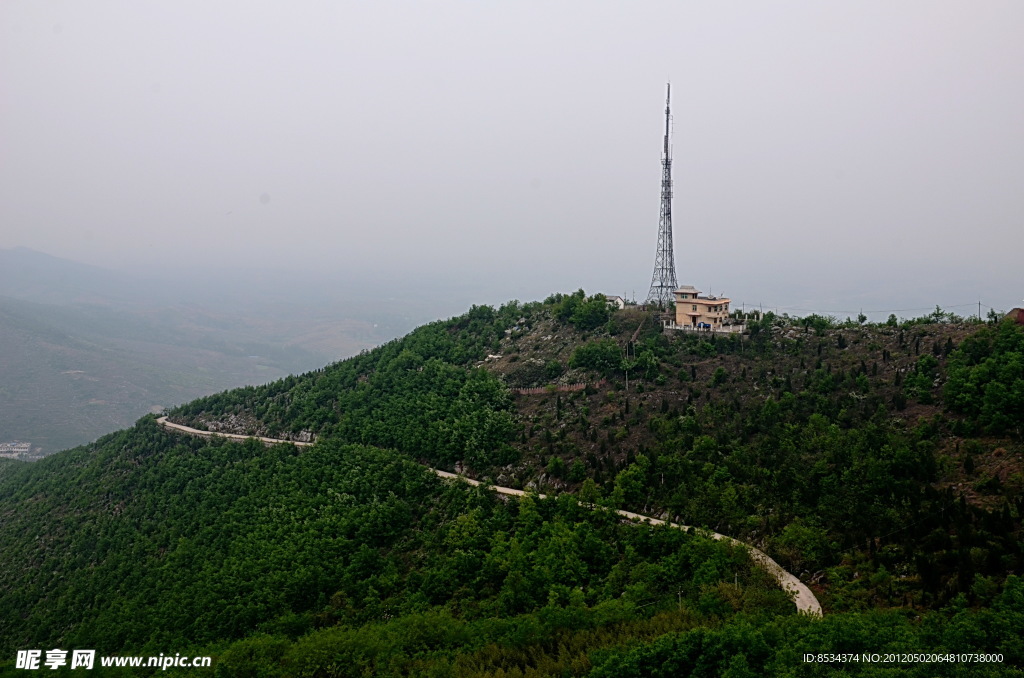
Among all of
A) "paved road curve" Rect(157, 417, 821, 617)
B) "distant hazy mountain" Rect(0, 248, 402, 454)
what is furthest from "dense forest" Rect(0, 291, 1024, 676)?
"distant hazy mountain" Rect(0, 248, 402, 454)

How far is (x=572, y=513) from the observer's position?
24797mm

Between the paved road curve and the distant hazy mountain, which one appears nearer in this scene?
the paved road curve

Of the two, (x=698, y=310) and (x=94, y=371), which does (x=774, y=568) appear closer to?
(x=698, y=310)

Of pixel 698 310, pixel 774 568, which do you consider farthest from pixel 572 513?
pixel 698 310

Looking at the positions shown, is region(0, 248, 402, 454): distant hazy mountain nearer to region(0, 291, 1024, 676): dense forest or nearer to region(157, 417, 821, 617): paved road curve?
region(0, 291, 1024, 676): dense forest

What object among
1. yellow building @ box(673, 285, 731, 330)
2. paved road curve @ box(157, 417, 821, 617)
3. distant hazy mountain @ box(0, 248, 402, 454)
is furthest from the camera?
distant hazy mountain @ box(0, 248, 402, 454)

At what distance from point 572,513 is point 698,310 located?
685 inches

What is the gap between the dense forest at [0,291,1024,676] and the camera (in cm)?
1711

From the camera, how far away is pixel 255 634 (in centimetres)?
2278

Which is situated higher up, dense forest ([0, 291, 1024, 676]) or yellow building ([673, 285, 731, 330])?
yellow building ([673, 285, 731, 330])

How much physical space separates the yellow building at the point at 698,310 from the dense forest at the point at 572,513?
136cm

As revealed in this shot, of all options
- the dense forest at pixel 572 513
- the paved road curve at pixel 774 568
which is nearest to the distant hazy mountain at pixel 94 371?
the dense forest at pixel 572 513

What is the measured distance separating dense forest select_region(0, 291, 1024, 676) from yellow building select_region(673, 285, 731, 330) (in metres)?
1.36

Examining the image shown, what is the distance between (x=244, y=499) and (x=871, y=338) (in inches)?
1276
